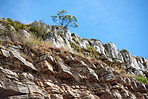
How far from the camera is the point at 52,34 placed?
1761cm

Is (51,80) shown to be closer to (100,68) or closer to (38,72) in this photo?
(38,72)

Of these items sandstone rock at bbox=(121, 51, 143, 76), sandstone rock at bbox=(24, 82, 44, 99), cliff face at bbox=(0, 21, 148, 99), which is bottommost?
sandstone rock at bbox=(24, 82, 44, 99)

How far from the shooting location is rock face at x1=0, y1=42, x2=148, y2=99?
7.94 metres

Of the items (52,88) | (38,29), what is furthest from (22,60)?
(38,29)

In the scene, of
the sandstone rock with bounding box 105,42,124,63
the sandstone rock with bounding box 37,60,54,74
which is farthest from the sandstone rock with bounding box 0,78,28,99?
the sandstone rock with bounding box 105,42,124,63

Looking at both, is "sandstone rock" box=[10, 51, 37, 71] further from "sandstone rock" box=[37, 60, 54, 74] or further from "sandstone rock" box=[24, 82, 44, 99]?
"sandstone rock" box=[24, 82, 44, 99]

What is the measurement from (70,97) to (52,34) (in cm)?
966

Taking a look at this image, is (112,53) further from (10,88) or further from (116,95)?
(10,88)

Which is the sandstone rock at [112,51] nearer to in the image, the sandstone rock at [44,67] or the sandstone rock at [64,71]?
the sandstone rock at [64,71]

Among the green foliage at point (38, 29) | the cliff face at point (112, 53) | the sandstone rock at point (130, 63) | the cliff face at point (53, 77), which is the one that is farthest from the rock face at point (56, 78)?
the sandstone rock at point (130, 63)

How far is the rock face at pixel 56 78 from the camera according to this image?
7.94 meters

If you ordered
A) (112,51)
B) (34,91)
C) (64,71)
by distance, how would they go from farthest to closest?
(112,51), (64,71), (34,91)

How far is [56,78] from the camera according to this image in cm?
1061

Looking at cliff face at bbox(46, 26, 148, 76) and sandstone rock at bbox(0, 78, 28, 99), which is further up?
cliff face at bbox(46, 26, 148, 76)
